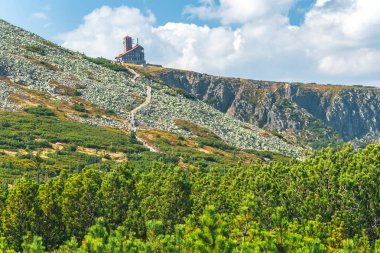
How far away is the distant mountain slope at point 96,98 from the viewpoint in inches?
5687

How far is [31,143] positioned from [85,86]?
63.4 m

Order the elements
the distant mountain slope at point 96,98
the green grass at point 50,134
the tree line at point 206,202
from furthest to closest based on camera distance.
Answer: the distant mountain slope at point 96,98, the green grass at point 50,134, the tree line at point 206,202

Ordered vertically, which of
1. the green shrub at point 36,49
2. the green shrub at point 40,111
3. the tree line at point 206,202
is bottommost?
the tree line at point 206,202

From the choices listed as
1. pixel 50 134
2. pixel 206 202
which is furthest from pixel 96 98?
pixel 206 202

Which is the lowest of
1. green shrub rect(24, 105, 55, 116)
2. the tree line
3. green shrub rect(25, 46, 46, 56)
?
the tree line

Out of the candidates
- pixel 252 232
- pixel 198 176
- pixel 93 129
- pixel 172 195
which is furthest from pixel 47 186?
pixel 93 129

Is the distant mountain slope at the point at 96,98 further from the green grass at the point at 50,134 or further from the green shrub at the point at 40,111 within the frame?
the green grass at the point at 50,134

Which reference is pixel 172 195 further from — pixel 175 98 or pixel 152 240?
pixel 175 98

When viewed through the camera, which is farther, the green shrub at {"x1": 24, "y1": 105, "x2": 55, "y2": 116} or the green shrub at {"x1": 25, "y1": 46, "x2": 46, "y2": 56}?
the green shrub at {"x1": 25, "y1": 46, "x2": 46, "y2": 56}

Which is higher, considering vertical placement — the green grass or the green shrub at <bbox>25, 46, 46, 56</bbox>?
the green shrub at <bbox>25, 46, 46, 56</bbox>

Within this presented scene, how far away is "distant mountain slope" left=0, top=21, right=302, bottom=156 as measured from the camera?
144450 millimetres

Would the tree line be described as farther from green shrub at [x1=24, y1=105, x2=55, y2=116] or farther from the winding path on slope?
green shrub at [x1=24, y1=105, x2=55, y2=116]

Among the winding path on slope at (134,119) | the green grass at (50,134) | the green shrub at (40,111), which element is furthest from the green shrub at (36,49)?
the green grass at (50,134)

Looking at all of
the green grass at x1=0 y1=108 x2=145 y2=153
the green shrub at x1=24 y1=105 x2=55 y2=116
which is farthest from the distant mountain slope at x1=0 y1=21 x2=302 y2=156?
the green grass at x1=0 y1=108 x2=145 y2=153
